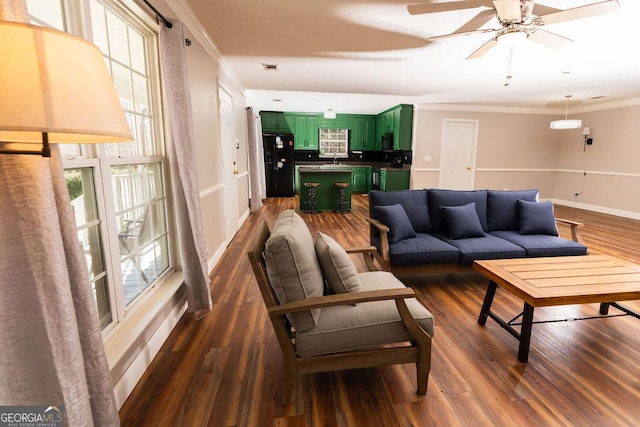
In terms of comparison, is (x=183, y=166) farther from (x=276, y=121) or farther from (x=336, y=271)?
(x=276, y=121)

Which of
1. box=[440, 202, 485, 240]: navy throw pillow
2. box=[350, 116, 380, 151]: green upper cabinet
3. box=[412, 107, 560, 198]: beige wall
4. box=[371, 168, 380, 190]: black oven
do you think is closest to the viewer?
box=[440, 202, 485, 240]: navy throw pillow

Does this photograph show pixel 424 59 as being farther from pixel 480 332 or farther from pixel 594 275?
pixel 480 332

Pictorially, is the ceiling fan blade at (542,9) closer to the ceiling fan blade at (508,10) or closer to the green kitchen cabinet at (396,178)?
the ceiling fan blade at (508,10)

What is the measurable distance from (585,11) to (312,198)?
4.87 m

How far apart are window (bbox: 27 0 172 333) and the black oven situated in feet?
21.9

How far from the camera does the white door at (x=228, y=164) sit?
4.01 metres

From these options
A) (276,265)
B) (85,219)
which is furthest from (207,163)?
(276,265)

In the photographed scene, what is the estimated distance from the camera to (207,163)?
310cm

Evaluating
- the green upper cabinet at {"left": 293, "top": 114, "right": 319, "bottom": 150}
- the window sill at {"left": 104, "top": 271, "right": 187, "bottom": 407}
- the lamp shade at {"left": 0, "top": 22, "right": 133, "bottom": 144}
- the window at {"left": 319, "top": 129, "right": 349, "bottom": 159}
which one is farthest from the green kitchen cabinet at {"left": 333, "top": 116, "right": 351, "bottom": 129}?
the lamp shade at {"left": 0, "top": 22, "right": 133, "bottom": 144}

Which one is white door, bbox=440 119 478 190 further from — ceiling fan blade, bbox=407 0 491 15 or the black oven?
ceiling fan blade, bbox=407 0 491 15

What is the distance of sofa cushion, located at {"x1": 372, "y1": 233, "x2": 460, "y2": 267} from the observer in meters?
2.66

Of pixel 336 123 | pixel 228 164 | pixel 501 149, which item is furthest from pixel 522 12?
pixel 336 123

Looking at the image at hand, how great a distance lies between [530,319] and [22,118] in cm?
238

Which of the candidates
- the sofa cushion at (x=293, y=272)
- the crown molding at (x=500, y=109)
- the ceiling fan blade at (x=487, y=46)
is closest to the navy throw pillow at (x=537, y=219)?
the ceiling fan blade at (x=487, y=46)
